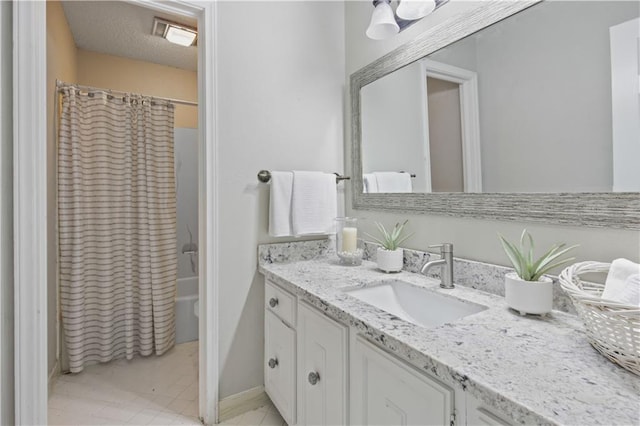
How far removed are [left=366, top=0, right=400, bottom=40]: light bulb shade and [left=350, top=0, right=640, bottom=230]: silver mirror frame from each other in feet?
0.31

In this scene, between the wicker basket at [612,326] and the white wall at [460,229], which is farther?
the white wall at [460,229]

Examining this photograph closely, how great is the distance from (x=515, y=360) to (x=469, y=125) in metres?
0.85

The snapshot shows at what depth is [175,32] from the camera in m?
2.31

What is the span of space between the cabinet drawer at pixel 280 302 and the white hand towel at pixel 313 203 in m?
0.31

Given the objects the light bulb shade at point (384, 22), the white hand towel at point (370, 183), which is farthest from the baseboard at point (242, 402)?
the light bulb shade at point (384, 22)

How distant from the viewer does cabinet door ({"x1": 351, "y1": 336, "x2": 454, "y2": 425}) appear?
2.12ft

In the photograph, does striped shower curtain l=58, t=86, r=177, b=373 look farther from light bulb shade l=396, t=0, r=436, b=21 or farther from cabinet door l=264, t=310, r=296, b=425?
light bulb shade l=396, t=0, r=436, b=21

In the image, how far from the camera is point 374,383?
2.70ft

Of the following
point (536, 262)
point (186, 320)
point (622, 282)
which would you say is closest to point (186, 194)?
point (186, 320)

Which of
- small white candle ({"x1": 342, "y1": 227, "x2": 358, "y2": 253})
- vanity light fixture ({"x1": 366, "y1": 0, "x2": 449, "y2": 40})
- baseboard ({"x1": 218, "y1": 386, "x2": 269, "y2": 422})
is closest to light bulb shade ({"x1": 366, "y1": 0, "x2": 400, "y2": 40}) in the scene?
vanity light fixture ({"x1": 366, "y1": 0, "x2": 449, "y2": 40})

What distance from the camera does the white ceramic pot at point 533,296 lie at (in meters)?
0.82

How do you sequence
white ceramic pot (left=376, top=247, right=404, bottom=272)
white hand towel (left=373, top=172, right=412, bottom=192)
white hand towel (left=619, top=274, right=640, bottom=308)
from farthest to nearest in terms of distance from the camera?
white hand towel (left=373, top=172, right=412, bottom=192) < white ceramic pot (left=376, top=247, right=404, bottom=272) < white hand towel (left=619, top=274, right=640, bottom=308)
